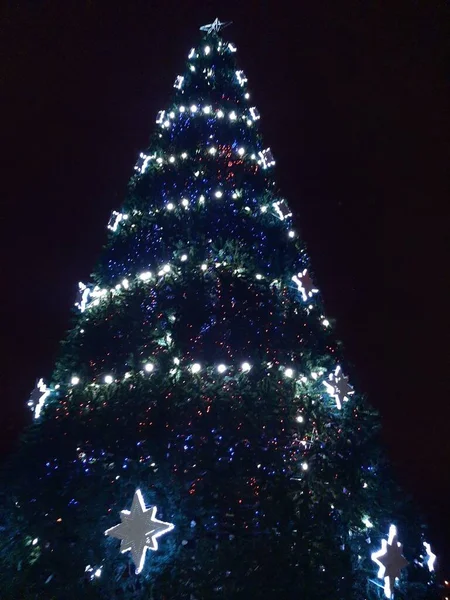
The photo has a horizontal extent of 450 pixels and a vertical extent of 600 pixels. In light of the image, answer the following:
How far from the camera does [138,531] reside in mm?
959

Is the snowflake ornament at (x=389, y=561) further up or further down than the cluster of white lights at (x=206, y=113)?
further down

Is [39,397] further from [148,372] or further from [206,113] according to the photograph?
[206,113]

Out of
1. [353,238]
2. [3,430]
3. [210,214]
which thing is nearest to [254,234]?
[210,214]

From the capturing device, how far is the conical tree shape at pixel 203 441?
948 mm

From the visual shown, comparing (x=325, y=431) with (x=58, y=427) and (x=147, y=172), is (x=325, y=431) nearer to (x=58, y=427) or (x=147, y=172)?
(x=58, y=427)

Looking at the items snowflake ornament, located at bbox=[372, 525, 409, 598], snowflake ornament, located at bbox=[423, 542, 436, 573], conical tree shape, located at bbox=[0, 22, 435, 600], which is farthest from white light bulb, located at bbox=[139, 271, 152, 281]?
snowflake ornament, located at bbox=[423, 542, 436, 573]

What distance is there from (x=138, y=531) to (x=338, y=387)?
0.80 meters

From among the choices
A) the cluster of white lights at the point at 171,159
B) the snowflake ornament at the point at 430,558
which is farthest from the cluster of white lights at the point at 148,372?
the cluster of white lights at the point at 171,159

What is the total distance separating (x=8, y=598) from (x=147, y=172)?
5.19ft

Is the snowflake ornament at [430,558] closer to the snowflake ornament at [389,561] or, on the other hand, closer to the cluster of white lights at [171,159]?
the snowflake ornament at [389,561]

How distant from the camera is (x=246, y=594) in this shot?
34.7 inches

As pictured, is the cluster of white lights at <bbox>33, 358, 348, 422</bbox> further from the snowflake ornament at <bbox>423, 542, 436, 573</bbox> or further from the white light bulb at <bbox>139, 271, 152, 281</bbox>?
the snowflake ornament at <bbox>423, 542, 436, 573</bbox>

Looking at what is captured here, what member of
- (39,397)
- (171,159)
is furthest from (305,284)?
(39,397)

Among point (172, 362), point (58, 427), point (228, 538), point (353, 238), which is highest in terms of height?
point (353, 238)
